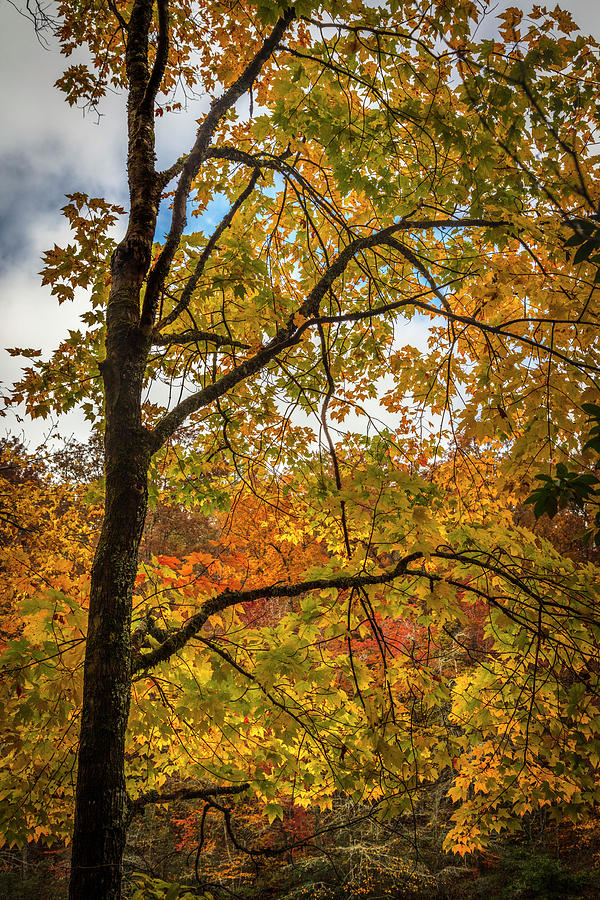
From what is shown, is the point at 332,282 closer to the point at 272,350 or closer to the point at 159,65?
the point at 272,350

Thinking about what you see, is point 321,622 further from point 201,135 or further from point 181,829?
point 181,829

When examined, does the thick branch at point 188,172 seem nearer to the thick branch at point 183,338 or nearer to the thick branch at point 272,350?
the thick branch at point 183,338

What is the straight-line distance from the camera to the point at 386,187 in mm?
3211

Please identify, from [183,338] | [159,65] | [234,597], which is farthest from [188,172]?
[234,597]

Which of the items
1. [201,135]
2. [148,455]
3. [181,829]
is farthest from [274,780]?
[181,829]

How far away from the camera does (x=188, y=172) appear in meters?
2.58

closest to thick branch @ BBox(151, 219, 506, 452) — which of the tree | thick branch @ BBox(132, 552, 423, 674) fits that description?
the tree

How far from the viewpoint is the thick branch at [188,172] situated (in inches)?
96.7

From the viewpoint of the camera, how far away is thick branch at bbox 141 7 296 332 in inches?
96.7

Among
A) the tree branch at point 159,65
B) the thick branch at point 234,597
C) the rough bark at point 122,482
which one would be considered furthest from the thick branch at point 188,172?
the thick branch at point 234,597

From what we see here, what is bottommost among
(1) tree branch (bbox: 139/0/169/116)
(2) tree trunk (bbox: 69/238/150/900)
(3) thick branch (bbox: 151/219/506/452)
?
(2) tree trunk (bbox: 69/238/150/900)

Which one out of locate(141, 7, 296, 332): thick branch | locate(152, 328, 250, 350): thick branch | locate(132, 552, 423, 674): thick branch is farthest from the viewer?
locate(152, 328, 250, 350): thick branch

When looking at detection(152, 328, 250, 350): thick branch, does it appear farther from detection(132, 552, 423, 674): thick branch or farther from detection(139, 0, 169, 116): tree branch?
detection(132, 552, 423, 674): thick branch

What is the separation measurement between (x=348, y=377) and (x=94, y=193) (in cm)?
275
